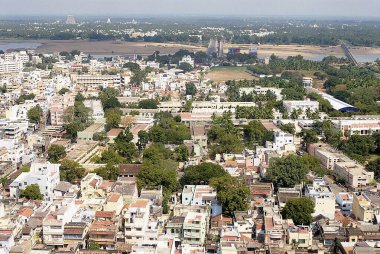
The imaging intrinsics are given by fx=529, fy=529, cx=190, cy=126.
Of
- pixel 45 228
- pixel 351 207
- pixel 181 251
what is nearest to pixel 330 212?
pixel 351 207

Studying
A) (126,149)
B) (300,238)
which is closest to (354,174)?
(300,238)

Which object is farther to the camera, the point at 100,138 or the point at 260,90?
the point at 260,90

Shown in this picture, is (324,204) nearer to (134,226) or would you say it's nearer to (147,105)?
(134,226)

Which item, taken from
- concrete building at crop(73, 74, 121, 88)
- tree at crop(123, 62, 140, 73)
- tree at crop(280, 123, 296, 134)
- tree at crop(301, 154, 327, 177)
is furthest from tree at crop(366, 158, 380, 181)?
tree at crop(123, 62, 140, 73)

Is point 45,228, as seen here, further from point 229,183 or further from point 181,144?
point 181,144

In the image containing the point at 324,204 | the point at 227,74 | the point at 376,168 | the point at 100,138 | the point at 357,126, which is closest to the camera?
the point at 324,204

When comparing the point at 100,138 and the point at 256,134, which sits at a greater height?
the point at 256,134
